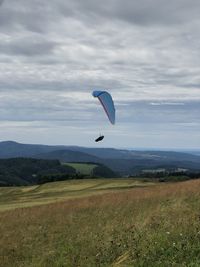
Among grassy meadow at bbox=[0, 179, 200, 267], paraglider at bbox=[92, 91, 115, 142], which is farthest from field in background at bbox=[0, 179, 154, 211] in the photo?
paraglider at bbox=[92, 91, 115, 142]

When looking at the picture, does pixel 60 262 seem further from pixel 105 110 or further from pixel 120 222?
pixel 105 110

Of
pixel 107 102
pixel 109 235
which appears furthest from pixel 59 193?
pixel 109 235

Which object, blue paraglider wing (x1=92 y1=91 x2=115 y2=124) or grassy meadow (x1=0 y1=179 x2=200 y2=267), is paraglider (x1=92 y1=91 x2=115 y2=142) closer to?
blue paraglider wing (x1=92 y1=91 x2=115 y2=124)

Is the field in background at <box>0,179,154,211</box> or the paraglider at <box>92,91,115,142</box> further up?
the paraglider at <box>92,91,115,142</box>

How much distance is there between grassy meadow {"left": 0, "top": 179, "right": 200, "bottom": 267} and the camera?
1052cm

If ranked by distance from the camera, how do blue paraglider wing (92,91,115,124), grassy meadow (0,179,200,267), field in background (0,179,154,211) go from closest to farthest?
grassy meadow (0,179,200,267) < blue paraglider wing (92,91,115,124) < field in background (0,179,154,211)

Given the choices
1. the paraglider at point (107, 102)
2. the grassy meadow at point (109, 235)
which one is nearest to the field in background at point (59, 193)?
the grassy meadow at point (109, 235)

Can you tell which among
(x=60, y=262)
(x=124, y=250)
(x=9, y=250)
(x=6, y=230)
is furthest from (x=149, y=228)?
(x=6, y=230)

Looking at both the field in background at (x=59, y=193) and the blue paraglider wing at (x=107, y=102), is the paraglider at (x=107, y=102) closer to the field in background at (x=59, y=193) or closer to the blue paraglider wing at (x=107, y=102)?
the blue paraglider wing at (x=107, y=102)

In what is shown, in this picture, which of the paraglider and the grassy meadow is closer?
the grassy meadow

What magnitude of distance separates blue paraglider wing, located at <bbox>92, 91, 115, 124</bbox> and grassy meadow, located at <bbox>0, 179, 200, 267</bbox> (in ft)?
14.0

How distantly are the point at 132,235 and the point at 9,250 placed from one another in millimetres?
4807

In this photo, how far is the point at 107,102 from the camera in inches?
837

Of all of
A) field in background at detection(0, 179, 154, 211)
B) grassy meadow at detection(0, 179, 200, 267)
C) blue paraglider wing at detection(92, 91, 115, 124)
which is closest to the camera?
grassy meadow at detection(0, 179, 200, 267)
